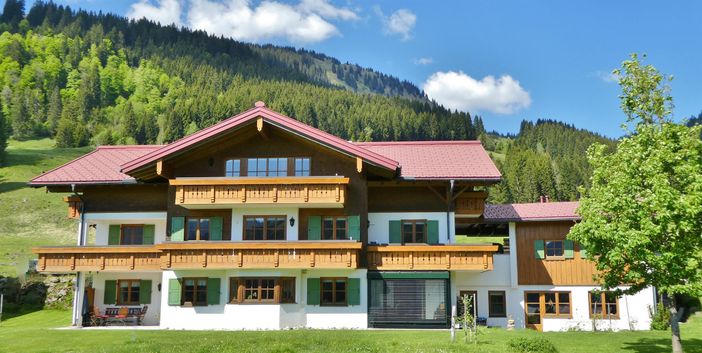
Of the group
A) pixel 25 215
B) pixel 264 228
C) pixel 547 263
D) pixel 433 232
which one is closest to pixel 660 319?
pixel 547 263

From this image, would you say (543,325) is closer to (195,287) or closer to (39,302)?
(195,287)

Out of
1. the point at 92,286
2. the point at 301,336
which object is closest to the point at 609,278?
the point at 301,336

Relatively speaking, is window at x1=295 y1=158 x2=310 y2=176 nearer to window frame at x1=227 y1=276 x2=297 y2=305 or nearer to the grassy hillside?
window frame at x1=227 y1=276 x2=297 y2=305

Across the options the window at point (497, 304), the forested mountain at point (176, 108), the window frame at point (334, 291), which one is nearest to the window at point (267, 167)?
the window frame at point (334, 291)

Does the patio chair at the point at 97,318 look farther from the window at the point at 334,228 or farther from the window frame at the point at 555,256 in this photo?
the window frame at the point at 555,256

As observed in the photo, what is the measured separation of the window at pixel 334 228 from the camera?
1104 inches

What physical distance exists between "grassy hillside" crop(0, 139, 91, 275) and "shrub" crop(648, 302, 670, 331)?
34404 mm

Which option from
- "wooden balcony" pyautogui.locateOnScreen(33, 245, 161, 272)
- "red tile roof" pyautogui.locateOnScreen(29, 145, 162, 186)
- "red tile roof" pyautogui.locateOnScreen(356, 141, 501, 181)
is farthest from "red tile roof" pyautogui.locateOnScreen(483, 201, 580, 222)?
"red tile roof" pyautogui.locateOnScreen(29, 145, 162, 186)

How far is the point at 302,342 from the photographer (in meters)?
19.4

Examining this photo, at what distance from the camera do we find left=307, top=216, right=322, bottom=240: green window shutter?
2786 centimetres

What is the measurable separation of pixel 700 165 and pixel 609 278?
3993 mm

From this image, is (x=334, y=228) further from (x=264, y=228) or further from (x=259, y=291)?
(x=259, y=291)

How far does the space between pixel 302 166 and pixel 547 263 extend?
39.8 feet

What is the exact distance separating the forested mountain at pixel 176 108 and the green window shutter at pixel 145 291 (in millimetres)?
89374
